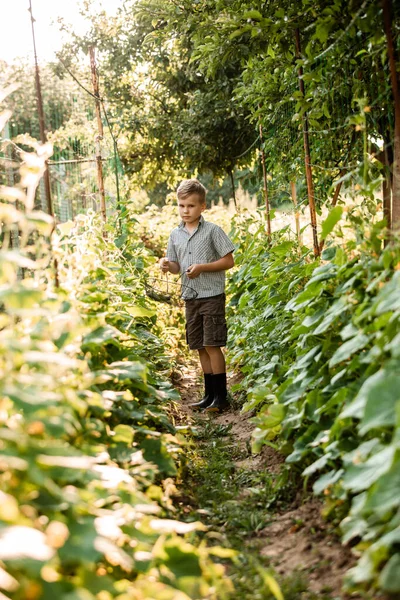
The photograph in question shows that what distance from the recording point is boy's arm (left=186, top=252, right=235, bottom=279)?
4441 millimetres

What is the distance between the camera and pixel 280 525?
2.50m

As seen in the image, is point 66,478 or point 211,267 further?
point 211,267

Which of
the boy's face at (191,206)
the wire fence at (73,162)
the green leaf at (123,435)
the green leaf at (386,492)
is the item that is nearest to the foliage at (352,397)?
the green leaf at (386,492)

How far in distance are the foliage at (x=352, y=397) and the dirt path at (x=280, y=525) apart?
0.33 feet

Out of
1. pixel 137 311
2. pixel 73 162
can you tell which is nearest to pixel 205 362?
pixel 137 311

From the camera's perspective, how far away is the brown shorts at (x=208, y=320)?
458 cm

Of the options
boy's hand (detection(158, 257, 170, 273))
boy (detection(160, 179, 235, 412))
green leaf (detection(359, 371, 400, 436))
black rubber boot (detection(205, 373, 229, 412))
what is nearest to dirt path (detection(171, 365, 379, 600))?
green leaf (detection(359, 371, 400, 436))

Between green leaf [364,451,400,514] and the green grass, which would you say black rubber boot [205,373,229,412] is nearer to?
the green grass

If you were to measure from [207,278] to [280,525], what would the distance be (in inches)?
92.2

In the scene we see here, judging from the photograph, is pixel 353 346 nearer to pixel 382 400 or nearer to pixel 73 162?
pixel 382 400

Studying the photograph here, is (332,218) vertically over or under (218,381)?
over

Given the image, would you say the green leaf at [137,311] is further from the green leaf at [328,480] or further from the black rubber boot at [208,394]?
the green leaf at [328,480]

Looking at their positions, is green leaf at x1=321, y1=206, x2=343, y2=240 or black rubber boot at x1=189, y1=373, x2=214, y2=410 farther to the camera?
black rubber boot at x1=189, y1=373, x2=214, y2=410

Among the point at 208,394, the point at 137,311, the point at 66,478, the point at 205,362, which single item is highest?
the point at 137,311
